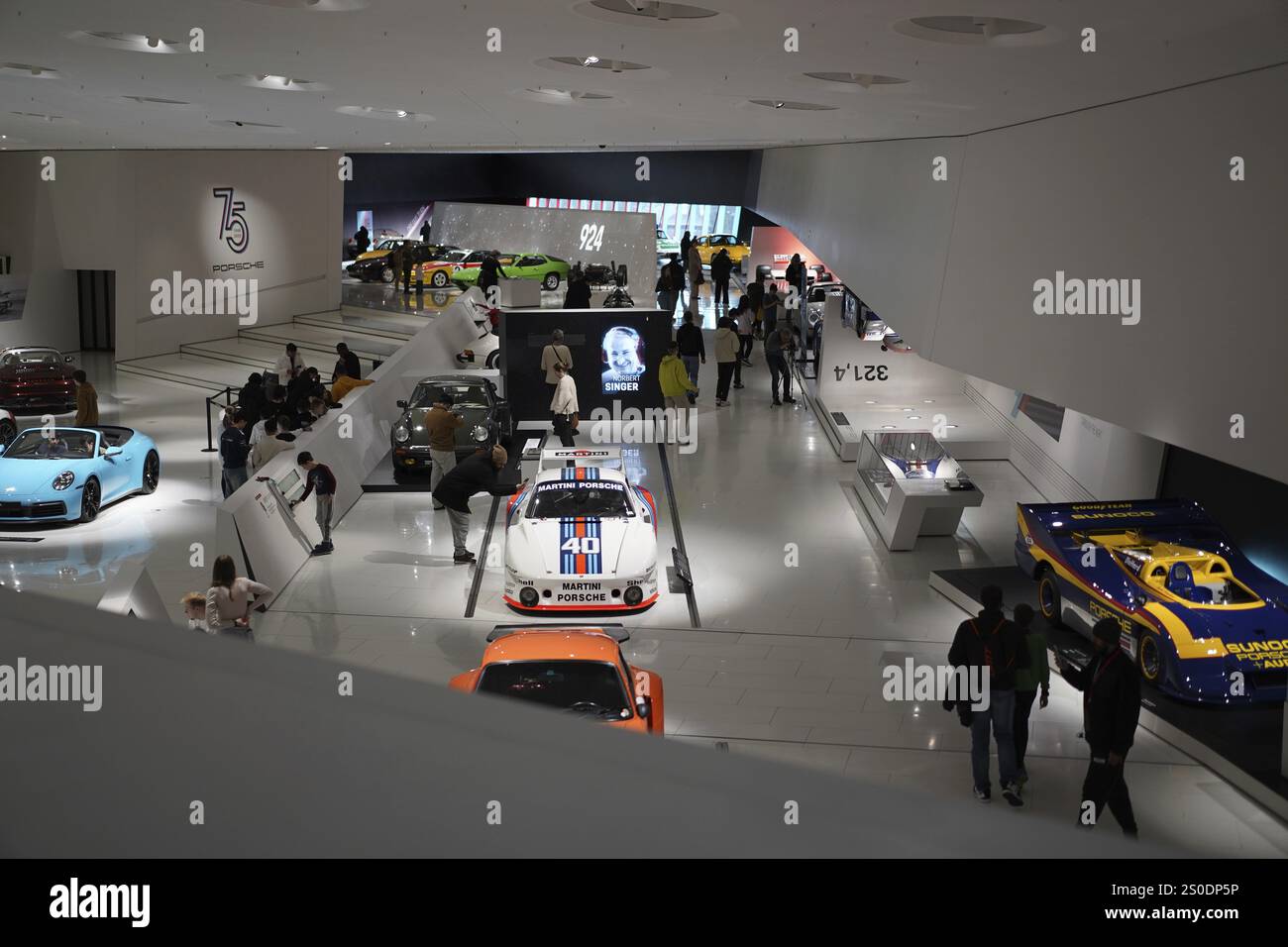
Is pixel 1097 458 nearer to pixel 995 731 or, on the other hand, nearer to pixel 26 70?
pixel 995 731

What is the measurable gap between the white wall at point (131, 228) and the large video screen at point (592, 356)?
10.9 meters

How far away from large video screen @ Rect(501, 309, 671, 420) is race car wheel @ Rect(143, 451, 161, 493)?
6.31 m

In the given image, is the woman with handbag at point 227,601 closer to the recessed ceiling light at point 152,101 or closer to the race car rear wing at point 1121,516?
the recessed ceiling light at point 152,101

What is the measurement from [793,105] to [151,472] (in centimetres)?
1107

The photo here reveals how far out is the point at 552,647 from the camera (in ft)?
25.8

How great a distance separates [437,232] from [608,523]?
112ft

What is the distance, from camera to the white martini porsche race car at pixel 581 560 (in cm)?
1084

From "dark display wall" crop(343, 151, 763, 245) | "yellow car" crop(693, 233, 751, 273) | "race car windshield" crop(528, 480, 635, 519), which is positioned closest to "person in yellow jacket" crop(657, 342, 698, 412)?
"race car windshield" crop(528, 480, 635, 519)

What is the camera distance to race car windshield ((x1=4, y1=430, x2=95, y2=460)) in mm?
13891

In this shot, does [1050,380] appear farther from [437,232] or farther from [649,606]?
[437,232]

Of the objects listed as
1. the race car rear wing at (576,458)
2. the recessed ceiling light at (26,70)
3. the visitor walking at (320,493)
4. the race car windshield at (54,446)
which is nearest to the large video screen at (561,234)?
the race car rear wing at (576,458)

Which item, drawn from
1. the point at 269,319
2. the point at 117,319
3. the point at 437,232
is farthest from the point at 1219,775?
the point at 437,232

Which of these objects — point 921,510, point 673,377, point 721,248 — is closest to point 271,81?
point 921,510

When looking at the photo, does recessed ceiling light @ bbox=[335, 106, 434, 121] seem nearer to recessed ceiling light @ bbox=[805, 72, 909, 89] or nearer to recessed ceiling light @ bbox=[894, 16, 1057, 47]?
recessed ceiling light @ bbox=[805, 72, 909, 89]
